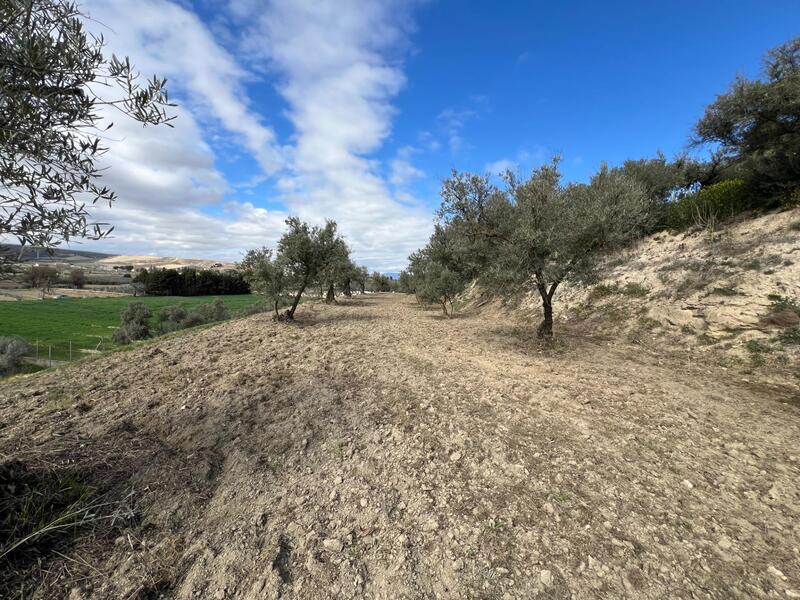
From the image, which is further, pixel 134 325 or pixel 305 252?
pixel 134 325

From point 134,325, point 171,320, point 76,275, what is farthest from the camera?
point 171,320

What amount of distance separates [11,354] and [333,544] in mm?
37945

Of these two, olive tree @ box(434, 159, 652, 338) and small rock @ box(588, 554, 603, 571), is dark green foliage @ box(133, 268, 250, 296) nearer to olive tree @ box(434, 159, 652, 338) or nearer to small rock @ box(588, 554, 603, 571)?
olive tree @ box(434, 159, 652, 338)

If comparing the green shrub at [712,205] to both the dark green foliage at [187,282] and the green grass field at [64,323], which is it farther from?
the dark green foliage at [187,282]

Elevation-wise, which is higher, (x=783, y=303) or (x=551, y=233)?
(x=551, y=233)

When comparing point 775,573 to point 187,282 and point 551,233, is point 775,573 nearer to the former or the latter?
point 551,233

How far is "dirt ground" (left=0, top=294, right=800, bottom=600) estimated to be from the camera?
9.58 feet

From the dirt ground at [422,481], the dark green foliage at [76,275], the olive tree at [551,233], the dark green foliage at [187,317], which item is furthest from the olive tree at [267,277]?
the dark green foliage at [187,317]

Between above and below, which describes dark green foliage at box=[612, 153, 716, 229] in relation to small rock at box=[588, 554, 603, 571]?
above

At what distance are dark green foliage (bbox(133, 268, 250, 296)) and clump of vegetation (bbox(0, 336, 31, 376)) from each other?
53.2 meters

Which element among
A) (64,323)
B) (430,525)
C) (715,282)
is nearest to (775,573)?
(430,525)

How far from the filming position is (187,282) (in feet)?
286

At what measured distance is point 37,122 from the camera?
9.57 feet

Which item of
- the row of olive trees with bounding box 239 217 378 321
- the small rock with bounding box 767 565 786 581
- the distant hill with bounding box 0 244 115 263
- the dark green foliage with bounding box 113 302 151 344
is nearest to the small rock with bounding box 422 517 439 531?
the small rock with bounding box 767 565 786 581
